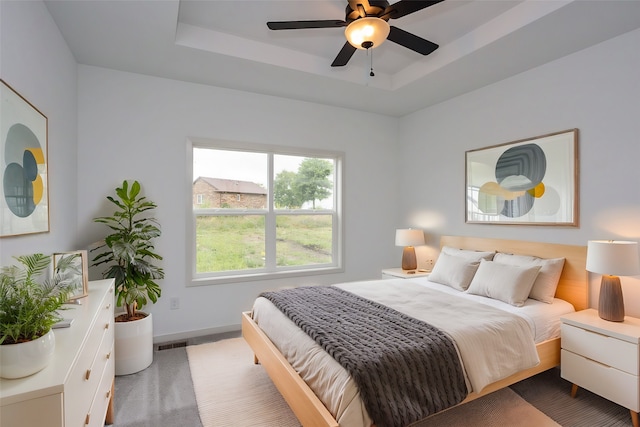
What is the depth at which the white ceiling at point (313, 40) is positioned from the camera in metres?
2.32

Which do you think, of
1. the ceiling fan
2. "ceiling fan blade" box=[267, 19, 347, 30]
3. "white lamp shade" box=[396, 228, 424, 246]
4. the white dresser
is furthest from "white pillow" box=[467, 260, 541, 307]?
the white dresser

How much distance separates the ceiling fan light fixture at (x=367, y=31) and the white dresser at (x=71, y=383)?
209 centimetres

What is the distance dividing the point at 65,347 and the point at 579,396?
10.6 ft

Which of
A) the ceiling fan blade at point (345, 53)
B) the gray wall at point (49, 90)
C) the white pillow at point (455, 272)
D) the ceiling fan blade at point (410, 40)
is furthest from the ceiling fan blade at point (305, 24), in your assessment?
the white pillow at point (455, 272)

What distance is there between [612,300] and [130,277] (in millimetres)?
3744

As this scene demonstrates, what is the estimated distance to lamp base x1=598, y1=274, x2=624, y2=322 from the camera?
91.0 inches

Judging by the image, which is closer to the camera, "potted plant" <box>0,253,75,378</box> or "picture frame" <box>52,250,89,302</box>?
"potted plant" <box>0,253,75,378</box>

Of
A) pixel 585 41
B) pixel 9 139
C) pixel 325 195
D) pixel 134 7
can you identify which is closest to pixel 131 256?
pixel 9 139

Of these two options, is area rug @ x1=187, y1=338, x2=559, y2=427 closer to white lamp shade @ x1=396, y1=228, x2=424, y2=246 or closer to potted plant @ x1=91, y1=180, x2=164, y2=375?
potted plant @ x1=91, y1=180, x2=164, y2=375

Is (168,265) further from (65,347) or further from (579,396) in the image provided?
(579,396)

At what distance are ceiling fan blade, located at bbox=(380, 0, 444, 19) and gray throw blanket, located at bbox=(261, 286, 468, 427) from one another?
6.28 ft

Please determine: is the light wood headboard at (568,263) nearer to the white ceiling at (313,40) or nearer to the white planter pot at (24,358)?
the white ceiling at (313,40)

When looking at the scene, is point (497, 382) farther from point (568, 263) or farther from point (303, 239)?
point (303, 239)

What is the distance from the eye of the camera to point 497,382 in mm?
2100
